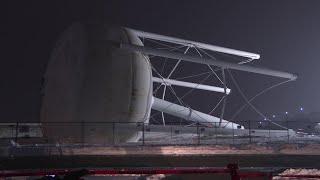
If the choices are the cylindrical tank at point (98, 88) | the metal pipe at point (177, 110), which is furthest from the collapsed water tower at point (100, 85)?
the metal pipe at point (177, 110)


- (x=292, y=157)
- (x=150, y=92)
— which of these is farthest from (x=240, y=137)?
(x=292, y=157)

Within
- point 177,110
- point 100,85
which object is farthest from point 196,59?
point 177,110

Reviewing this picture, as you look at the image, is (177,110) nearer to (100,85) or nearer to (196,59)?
(196,59)

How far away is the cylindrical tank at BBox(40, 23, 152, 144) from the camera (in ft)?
75.8

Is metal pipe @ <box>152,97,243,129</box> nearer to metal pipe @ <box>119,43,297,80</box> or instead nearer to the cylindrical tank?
the cylindrical tank

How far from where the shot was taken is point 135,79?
2392 centimetres

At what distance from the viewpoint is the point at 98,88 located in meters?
23.0

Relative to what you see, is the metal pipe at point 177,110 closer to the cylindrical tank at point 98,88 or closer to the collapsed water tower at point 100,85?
the collapsed water tower at point 100,85

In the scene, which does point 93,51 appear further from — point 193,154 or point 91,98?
point 193,154

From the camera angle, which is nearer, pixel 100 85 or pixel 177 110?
pixel 100 85

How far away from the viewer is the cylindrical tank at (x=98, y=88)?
23094mm

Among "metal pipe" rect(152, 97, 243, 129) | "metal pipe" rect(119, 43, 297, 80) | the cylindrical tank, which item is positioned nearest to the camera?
the cylindrical tank

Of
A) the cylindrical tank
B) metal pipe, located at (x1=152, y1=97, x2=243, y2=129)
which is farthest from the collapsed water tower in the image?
metal pipe, located at (x1=152, y1=97, x2=243, y2=129)

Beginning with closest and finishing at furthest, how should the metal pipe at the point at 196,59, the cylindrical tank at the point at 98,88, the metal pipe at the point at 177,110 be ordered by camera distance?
the cylindrical tank at the point at 98,88 < the metal pipe at the point at 196,59 < the metal pipe at the point at 177,110
